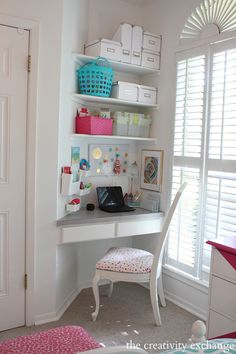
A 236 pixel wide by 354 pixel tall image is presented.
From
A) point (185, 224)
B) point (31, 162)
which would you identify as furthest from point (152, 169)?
point (31, 162)

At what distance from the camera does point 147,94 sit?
3162mm

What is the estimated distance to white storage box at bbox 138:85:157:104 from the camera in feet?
10.2

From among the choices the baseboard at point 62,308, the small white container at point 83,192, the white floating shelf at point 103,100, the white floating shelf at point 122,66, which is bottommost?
the baseboard at point 62,308

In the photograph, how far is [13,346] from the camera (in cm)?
149

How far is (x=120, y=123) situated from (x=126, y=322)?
1642 millimetres

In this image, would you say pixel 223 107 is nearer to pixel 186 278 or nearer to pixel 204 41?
pixel 204 41

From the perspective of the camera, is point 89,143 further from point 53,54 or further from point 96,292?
point 96,292

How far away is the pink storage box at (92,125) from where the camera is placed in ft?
9.43

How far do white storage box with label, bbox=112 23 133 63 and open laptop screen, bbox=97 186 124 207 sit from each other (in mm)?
1142

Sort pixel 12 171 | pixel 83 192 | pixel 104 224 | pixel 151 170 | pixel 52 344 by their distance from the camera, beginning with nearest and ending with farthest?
pixel 52 344
pixel 12 171
pixel 104 224
pixel 83 192
pixel 151 170

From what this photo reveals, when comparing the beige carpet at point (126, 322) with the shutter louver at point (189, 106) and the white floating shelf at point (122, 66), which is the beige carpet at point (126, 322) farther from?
the white floating shelf at point (122, 66)

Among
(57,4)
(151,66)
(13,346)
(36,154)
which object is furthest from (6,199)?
(151,66)

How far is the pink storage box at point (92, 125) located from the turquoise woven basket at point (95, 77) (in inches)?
8.1

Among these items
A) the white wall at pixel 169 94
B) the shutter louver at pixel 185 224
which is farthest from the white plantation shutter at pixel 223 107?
the white wall at pixel 169 94
